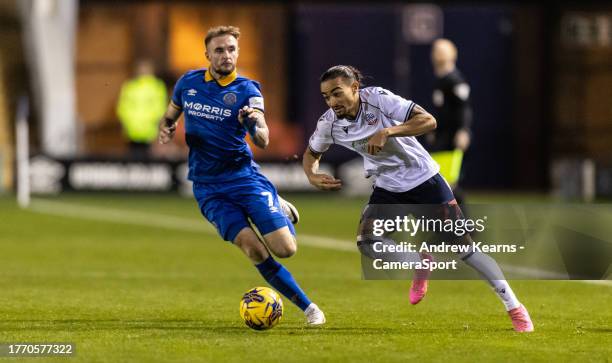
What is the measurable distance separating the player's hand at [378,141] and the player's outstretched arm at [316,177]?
0.41 meters

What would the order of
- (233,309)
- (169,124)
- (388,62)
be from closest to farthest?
(169,124), (233,309), (388,62)

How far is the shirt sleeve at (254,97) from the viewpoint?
8914mm

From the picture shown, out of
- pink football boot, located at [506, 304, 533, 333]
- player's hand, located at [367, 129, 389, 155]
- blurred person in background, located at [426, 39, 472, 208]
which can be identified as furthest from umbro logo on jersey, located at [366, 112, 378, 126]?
blurred person in background, located at [426, 39, 472, 208]

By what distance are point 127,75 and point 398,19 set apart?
20.3ft

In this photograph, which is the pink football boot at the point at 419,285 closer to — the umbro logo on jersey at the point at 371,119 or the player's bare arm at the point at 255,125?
the umbro logo on jersey at the point at 371,119

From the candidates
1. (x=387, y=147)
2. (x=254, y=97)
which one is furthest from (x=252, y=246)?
(x=387, y=147)

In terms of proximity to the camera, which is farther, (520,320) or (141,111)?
(141,111)

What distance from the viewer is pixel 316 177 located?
877cm

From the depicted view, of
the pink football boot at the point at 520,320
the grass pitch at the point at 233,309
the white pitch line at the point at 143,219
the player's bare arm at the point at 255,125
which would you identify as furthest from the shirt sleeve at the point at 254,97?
the white pitch line at the point at 143,219

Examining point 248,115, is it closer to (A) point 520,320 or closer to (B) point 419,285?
(B) point 419,285

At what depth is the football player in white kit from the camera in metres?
8.58

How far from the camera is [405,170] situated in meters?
9.02

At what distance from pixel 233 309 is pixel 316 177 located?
157cm

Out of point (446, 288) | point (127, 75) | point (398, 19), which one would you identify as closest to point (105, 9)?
point (127, 75)
